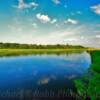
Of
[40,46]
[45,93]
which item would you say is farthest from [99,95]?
[40,46]

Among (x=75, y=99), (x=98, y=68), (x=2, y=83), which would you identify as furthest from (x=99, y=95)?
(x=2, y=83)

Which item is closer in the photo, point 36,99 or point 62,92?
point 36,99

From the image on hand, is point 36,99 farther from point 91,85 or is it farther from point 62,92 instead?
point 91,85

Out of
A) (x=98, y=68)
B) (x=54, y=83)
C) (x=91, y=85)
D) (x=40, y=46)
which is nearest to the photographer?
(x=91, y=85)

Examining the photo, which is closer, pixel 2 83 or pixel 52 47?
pixel 2 83

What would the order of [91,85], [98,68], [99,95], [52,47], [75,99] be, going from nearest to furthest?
1. [99,95]
2. [91,85]
3. [75,99]
4. [98,68]
5. [52,47]

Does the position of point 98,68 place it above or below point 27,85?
above

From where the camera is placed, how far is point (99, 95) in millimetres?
13961

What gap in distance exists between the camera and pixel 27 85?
72.0 feet

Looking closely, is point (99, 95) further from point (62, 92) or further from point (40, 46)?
point (40, 46)

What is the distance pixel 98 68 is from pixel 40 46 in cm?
11233

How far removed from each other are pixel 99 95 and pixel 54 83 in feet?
29.5

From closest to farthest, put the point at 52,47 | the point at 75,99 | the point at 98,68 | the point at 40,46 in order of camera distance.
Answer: the point at 75,99 < the point at 98,68 < the point at 40,46 < the point at 52,47

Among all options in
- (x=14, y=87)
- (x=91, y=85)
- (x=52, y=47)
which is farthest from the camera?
(x=52, y=47)
